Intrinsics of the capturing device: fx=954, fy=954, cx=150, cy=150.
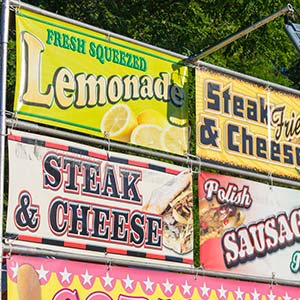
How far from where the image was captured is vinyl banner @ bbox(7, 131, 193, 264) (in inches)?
344

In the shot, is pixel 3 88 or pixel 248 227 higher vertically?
pixel 3 88

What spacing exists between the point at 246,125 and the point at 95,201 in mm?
2553

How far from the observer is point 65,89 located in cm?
936

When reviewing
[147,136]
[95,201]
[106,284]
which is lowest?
[106,284]

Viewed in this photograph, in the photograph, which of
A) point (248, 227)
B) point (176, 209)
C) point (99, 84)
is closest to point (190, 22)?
point (248, 227)

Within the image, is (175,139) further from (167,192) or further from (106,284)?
(106,284)

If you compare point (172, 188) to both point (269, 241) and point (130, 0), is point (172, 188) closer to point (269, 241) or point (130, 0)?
point (269, 241)

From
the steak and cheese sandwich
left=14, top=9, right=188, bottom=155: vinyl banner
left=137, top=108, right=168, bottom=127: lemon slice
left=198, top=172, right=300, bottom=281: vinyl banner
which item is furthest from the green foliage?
the steak and cheese sandwich

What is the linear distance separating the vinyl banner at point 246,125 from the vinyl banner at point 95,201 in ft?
2.33

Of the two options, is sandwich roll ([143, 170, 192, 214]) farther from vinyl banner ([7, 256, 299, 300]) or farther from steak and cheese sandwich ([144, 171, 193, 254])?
vinyl banner ([7, 256, 299, 300])

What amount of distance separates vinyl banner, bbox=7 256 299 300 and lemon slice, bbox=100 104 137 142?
1.38 m

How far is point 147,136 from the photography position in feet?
33.1

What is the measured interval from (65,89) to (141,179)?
4.05 feet

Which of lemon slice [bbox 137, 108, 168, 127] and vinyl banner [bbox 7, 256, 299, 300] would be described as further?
lemon slice [bbox 137, 108, 168, 127]
